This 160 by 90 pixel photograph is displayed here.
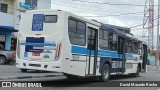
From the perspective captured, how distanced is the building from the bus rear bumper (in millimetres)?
21622

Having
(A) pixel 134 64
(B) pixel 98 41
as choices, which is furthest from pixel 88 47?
(A) pixel 134 64

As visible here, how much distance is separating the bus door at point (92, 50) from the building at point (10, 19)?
20.6 meters

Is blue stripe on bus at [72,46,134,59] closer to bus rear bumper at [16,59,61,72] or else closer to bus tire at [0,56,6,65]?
bus rear bumper at [16,59,61,72]

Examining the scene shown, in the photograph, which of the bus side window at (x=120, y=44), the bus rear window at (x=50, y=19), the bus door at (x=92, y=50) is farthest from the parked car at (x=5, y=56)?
the bus rear window at (x=50, y=19)

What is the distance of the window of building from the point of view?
50.0 ft

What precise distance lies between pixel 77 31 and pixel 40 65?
2.26m

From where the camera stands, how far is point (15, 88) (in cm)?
1356

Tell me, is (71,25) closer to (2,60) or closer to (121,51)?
(121,51)

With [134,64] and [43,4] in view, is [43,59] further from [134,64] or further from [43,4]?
[43,4]

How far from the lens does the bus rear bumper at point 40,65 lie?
14.5 m

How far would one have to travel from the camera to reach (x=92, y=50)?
17078mm

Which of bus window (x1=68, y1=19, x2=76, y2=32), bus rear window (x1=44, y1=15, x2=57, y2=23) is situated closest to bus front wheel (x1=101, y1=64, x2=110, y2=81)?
bus window (x1=68, y1=19, x2=76, y2=32)

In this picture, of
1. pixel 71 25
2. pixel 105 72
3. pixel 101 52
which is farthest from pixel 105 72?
pixel 71 25

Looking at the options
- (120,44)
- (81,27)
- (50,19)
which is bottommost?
(120,44)
